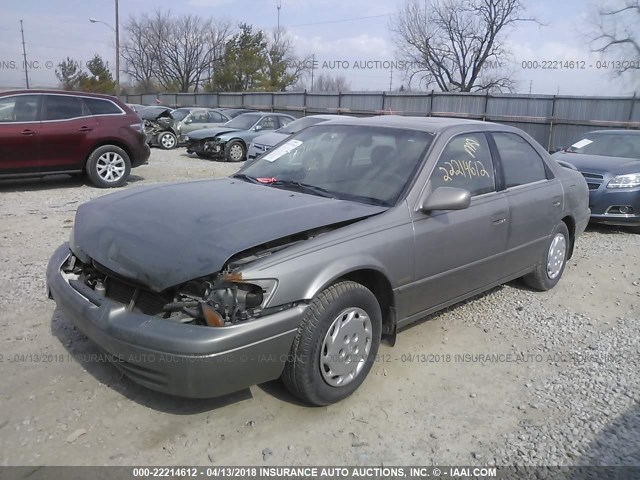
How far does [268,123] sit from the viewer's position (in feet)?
52.1

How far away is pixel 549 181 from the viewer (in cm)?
496

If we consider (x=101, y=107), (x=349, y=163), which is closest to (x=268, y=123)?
(x=101, y=107)

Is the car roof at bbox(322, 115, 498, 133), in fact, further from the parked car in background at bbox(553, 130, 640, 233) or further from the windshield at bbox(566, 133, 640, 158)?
the windshield at bbox(566, 133, 640, 158)

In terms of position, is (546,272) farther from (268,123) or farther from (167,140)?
A: (167,140)

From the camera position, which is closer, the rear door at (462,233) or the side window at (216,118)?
the rear door at (462,233)

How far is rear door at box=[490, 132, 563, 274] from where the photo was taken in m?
4.42

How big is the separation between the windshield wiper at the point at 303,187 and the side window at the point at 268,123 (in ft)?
40.0

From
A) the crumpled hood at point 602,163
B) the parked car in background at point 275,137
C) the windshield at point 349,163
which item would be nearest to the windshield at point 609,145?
the crumpled hood at point 602,163

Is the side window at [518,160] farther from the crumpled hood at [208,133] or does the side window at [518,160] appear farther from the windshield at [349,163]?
the crumpled hood at [208,133]

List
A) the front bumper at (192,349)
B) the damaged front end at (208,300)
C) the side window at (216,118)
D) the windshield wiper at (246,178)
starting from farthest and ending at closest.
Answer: the side window at (216,118) → the windshield wiper at (246,178) → the damaged front end at (208,300) → the front bumper at (192,349)

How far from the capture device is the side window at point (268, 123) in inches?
621

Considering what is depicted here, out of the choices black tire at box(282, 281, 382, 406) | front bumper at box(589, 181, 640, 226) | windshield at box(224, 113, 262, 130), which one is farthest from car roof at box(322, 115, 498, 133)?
windshield at box(224, 113, 262, 130)

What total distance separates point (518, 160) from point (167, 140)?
15.1 m

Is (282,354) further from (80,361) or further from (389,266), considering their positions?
(80,361)
